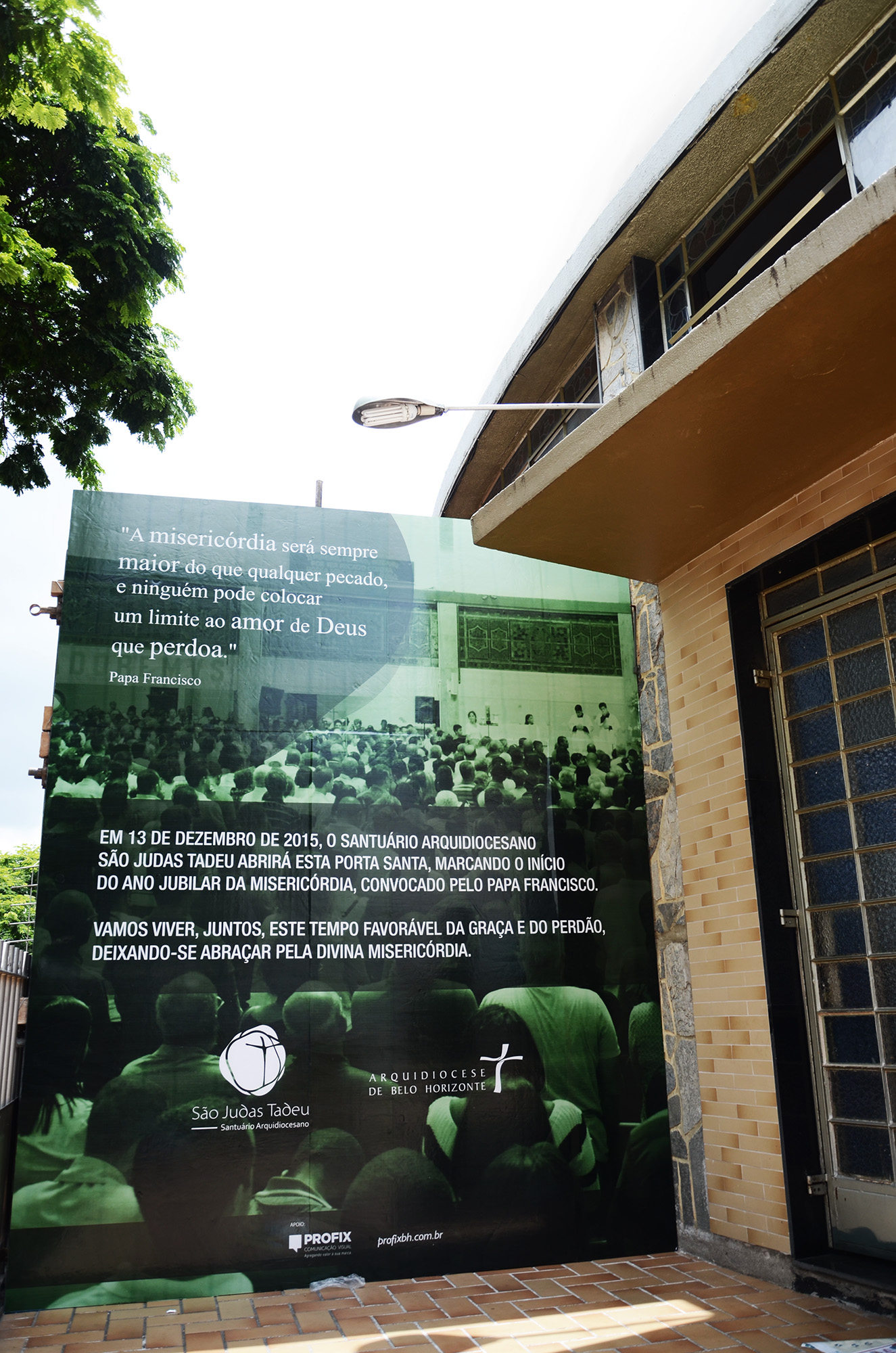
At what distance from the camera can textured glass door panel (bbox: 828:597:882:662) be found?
4.29m

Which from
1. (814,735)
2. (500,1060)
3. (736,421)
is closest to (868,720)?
(814,735)

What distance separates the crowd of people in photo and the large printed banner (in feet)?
0.05

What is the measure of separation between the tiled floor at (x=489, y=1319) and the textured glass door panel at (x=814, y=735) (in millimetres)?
2355

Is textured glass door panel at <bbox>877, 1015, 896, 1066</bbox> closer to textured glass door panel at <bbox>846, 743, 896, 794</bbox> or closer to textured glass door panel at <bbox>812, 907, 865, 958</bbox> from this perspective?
textured glass door panel at <bbox>812, 907, 865, 958</bbox>

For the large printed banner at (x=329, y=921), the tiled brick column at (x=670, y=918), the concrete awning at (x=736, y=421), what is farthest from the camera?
the tiled brick column at (x=670, y=918)

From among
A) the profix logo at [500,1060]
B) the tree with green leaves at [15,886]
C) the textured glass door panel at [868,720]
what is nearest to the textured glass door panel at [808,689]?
the textured glass door panel at [868,720]

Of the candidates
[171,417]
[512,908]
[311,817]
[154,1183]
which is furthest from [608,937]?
[171,417]

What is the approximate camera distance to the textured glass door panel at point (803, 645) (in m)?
4.64

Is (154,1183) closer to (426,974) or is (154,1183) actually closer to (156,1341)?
(156,1341)

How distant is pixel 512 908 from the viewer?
536cm

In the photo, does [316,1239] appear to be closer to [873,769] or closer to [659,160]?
[873,769]

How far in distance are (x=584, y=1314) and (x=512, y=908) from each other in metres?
1.94

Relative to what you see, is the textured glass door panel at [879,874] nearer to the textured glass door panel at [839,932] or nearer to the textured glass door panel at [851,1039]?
the textured glass door panel at [839,932]

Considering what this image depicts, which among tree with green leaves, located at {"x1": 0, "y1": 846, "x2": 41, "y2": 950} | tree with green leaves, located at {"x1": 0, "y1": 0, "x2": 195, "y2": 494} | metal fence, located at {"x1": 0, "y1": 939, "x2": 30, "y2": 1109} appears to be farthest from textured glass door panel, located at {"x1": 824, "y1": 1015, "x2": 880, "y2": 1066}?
tree with green leaves, located at {"x1": 0, "y1": 846, "x2": 41, "y2": 950}
